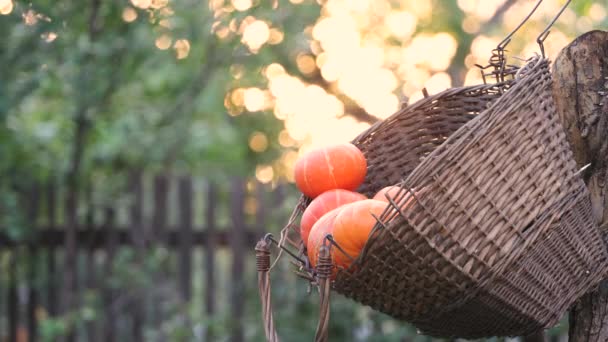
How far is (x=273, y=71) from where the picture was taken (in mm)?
4418

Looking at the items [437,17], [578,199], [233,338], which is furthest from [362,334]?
[578,199]

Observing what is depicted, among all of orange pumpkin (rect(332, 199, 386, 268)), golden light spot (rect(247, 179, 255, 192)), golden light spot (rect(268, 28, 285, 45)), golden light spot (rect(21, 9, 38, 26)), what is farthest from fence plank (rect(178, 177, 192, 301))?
orange pumpkin (rect(332, 199, 386, 268))

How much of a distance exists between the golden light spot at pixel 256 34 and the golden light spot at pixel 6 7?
106 cm

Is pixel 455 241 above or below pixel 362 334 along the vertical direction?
above

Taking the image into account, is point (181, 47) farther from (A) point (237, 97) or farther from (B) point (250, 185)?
(A) point (237, 97)

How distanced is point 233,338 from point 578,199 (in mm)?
2877

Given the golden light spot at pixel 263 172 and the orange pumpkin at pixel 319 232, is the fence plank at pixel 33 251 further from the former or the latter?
the orange pumpkin at pixel 319 232

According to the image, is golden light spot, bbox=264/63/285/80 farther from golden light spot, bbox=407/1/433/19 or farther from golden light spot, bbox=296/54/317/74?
golden light spot, bbox=407/1/433/19

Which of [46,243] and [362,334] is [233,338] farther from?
[46,243]

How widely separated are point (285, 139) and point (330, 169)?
394cm

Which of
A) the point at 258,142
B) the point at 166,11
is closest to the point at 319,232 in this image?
the point at 166,11

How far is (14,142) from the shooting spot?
3820 millimetres

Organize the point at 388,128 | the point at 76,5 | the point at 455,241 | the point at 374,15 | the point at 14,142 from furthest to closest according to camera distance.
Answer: the point at 374,15 < the point at 14,142 < the point at 76,5 < the point at 388,128 < the point at 455,241

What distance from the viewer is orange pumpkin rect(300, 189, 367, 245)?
4.77 feet
